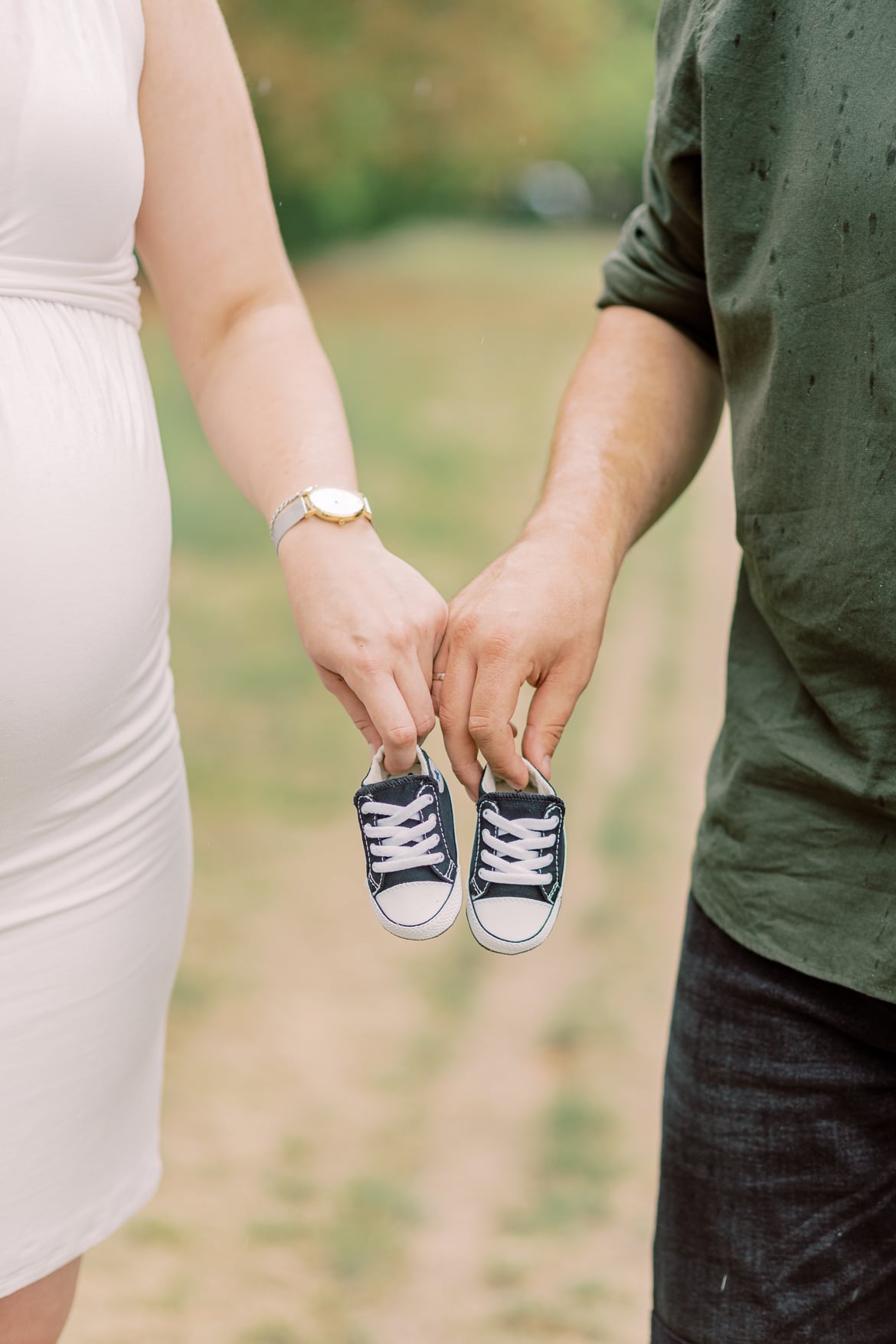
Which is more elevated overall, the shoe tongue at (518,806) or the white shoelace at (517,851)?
the shoe tongue at (518,806)

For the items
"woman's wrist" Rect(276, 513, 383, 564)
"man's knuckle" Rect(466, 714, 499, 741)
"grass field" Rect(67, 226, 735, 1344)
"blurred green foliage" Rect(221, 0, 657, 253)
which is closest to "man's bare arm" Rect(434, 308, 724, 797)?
"man's knuckle" Rect(466, 714, 499, 741)

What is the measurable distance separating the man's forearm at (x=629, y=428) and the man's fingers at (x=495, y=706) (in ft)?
0.69

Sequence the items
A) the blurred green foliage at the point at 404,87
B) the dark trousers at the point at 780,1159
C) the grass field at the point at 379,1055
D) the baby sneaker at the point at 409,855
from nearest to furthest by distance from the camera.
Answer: the baby sneaker at the point at 409,855, the dark trousers at the point at 780,1159, the grass field at the point at 379,1055, the blurred green foliage at the point at 404,87

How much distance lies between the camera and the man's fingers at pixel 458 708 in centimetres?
138

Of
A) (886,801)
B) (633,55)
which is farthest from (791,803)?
(633,55)

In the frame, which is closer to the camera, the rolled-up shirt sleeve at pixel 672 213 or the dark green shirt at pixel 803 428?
the dark green shirt at pixel 803 428

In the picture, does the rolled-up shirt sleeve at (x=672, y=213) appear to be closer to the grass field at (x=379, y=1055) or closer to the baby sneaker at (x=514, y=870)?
the baby sneaker at (x=514, y=870)

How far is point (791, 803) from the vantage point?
1479mm

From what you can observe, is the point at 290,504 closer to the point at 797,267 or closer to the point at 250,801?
the point at 797,267

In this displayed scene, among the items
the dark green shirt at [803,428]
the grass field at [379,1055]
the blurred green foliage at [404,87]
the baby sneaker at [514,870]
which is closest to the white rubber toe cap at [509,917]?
the baby sneaker at [514,870]

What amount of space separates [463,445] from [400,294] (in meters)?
12.1

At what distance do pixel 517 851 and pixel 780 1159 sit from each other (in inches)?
18.3

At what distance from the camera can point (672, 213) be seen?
1571 millimetres

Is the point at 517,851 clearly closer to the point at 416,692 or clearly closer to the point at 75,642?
the point at 416,692
